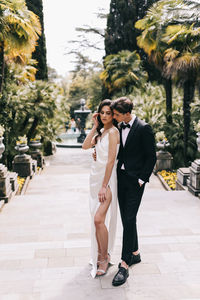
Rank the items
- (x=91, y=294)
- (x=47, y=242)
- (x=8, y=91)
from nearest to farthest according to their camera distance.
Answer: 1. (x=91, y=294)
2. (x=47, y=242)
3. (x=8, y=91)

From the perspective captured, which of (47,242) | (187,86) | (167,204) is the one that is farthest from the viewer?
(187,86)

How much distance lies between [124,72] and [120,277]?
66.1 ft

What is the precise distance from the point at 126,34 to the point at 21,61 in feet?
46.8

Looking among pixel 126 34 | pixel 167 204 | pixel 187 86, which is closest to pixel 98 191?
pixel 167 204

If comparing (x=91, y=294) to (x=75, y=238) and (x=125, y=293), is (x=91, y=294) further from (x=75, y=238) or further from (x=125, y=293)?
(x=75, y=238)

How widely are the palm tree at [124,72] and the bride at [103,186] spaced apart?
19.1 metres

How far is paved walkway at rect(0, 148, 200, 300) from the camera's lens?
9.70 feet

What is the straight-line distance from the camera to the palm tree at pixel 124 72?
2195 cm

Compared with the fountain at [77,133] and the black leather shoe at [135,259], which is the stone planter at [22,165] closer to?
the black leather shoe at [135,259]

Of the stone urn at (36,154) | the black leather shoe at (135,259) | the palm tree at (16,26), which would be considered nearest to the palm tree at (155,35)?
the palm tree at (16,26)

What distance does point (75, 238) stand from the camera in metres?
4.37

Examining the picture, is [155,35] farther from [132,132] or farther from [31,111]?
[132,132]

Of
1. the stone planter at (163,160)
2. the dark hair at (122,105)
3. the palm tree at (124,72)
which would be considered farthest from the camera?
the palm tree at (124,72)

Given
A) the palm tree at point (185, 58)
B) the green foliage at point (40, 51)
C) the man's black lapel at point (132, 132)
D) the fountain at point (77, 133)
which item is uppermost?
the green foliage at point (40, 51)
